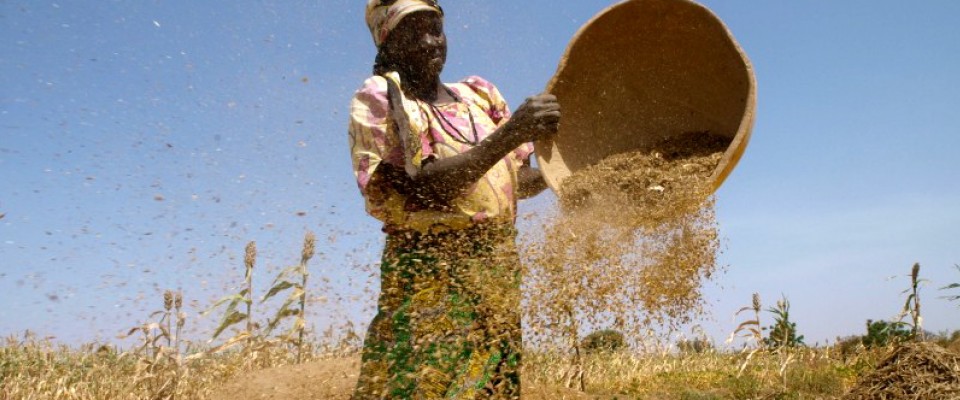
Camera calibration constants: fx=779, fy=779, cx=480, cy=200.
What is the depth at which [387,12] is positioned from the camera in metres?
2.78

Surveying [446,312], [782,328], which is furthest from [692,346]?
Answer: [446,312]

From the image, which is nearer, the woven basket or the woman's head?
the woman's head

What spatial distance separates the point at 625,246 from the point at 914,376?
1.32 metres

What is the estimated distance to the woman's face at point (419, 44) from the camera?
9.06 ft

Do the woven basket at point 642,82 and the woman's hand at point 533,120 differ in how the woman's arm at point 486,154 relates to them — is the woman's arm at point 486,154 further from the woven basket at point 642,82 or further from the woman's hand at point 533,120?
the woven basket at point 642,82

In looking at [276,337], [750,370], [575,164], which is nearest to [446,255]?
[575,164]

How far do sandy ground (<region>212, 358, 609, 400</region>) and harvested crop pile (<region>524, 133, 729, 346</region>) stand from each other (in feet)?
3.02

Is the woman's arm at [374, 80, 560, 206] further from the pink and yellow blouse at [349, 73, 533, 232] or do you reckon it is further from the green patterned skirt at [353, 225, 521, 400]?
the green patterned skirt at [353, 225, 521, 400]

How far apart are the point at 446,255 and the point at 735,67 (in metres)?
1.61

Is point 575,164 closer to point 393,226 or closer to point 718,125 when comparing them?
point 718,125

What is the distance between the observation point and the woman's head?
274cm

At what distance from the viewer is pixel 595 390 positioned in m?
4.51

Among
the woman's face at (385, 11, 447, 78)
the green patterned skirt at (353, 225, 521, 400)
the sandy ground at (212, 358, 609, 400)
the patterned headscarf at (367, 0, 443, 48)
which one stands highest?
the patterned headscarf at (367, 0, 443, 48)

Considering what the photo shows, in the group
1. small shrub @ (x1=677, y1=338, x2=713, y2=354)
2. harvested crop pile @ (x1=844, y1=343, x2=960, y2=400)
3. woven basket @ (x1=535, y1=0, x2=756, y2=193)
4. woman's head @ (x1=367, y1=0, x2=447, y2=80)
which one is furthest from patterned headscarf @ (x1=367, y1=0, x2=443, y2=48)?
small shrub @ (x1=677, y1=338, x2=713, y2=354)
